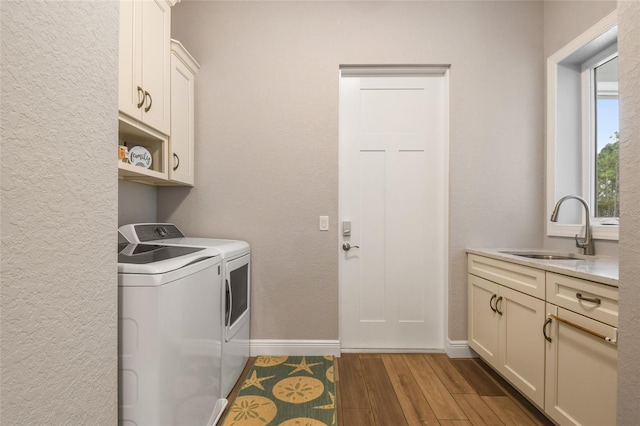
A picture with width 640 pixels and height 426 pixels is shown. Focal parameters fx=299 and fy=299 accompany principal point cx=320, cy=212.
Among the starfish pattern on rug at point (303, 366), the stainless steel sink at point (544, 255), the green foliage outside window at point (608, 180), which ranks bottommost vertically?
the starfish pattern on rug at point (303, 366)

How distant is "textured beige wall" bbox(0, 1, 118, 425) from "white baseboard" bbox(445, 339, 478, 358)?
2246mm

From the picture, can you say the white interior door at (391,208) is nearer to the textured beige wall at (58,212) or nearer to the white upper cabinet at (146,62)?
the white upper cabinet at (146,62)

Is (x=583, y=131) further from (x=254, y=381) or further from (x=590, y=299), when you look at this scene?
(x=254, y=381)

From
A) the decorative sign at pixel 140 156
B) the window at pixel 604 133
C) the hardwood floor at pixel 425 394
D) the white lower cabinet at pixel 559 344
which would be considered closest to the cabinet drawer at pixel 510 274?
the white lower cabinet at pixel 559 344

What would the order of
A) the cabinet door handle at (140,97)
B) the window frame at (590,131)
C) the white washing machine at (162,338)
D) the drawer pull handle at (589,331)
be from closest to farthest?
the white washing machine at (162,338)
the drawer pull handle at (589,331)
the cabinet door handle at (140,97)
the window frame at (590,131)

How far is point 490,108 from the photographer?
2.37m

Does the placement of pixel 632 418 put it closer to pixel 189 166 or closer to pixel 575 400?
pixel 575 400

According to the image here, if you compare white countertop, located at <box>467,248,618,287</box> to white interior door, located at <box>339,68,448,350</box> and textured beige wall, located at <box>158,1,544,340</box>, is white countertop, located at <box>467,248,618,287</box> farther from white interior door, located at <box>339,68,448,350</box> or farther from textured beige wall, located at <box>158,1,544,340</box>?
white interior door, located at <box>339,68,448,350</box>

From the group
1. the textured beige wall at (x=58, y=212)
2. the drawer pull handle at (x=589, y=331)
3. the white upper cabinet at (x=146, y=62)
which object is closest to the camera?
the textured beige wall at (x=58, y=212)

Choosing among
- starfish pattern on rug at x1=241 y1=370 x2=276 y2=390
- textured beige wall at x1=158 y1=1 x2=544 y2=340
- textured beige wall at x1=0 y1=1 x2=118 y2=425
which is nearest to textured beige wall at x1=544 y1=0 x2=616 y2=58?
textured beige wall at x1=158 y1=1 x2=544 y2=340

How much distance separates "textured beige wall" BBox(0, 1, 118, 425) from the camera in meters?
0.54

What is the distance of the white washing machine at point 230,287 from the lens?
1.74 m

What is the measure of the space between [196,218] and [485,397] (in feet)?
7.59

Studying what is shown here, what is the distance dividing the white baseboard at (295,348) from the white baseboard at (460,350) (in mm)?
881
